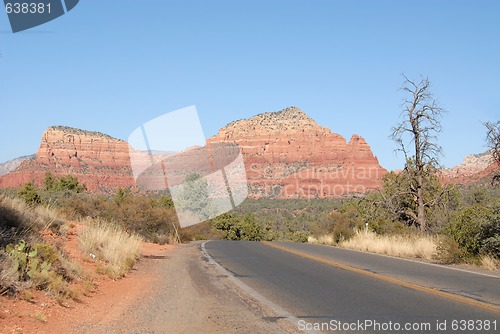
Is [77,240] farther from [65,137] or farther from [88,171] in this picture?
[65,137]

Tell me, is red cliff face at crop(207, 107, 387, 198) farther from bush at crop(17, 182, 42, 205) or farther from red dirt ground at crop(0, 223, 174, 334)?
red dirt ground at crop(0, 223, 174, 334)

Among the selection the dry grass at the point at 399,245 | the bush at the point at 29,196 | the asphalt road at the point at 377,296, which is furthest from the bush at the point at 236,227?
the asphalt road at the point at 377,296

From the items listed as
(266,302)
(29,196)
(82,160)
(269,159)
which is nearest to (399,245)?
(266,302)

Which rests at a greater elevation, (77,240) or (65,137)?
(65,137)

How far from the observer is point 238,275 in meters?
13.1

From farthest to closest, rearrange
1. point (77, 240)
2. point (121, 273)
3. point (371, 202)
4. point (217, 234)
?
point (217, 234), point (371, 202), point (77, 240), point (121, 273)

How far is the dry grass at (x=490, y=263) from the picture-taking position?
1465 cm

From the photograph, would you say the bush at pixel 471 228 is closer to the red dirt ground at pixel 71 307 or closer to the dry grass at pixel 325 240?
the red dirt ground at pixel 71 307

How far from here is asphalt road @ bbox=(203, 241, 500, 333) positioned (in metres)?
7.01

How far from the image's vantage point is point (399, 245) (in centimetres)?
2153

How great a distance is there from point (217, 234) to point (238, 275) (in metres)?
41.8

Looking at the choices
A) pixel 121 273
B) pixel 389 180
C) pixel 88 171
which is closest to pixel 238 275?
pixel 121 273

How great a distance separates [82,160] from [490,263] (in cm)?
10053

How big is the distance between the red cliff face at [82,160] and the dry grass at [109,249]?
272 ft
